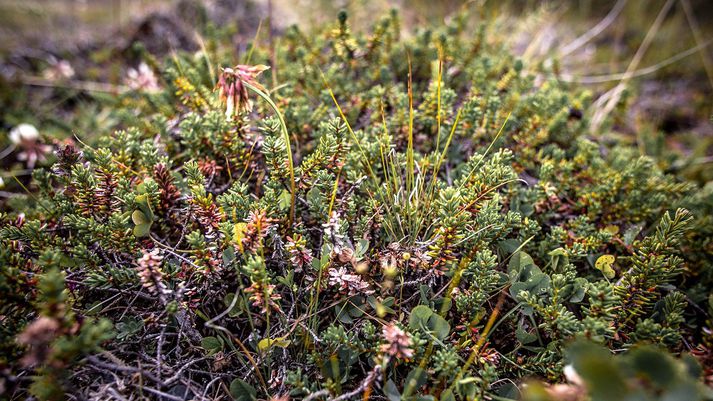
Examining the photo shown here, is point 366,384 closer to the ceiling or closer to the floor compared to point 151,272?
closer to the floor

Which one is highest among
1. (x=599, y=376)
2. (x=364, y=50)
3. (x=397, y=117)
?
(x=364, y=50)

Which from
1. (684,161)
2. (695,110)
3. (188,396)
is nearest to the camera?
(188,396)

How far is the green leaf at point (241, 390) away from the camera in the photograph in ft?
4.85

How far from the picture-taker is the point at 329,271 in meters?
1.60

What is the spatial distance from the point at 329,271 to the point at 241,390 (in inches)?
21.3

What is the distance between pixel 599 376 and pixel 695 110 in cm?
444

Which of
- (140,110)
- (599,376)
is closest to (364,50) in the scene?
(140,110)

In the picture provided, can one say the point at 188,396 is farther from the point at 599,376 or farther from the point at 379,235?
the point at 599,376

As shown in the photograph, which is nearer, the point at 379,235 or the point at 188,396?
the point at 188,396

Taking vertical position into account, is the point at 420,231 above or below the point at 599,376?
below

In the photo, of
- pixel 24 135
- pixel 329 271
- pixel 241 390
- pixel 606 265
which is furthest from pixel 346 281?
pixel 24 135

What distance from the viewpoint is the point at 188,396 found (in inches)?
59.7

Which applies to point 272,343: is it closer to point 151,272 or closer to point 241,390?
point 241,390

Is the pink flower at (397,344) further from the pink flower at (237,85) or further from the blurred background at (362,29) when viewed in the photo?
the blurred background at (362,29)
